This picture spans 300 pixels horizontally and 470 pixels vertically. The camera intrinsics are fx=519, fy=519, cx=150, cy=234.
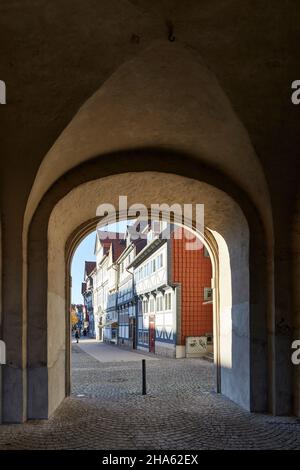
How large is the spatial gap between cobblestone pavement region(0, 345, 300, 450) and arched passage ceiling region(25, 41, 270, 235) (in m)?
3.66

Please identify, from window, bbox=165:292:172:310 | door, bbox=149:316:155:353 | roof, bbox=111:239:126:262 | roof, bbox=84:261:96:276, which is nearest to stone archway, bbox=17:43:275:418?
A: window, bbox=165:292:172:310

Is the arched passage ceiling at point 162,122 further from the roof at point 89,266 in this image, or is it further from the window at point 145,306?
the roof at point 89,266

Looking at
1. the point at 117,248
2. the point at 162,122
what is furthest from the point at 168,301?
the point at 117,248

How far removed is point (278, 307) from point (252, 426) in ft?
7.10

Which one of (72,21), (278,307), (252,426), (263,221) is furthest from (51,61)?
(252,426)

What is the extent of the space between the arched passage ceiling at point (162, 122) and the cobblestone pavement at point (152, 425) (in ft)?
12.0

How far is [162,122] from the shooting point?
365 inches

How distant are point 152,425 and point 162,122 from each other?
524cm

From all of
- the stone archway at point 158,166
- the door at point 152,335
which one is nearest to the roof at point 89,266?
the door at point 152,335

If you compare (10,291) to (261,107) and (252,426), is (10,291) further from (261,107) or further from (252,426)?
(261,107)

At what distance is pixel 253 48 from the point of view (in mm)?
7082

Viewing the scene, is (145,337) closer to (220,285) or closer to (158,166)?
(220,285)

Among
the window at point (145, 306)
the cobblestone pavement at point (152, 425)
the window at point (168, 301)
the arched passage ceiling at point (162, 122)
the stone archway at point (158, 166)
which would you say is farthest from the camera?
the window at point (145, 306)

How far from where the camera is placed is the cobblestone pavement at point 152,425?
7457 millimetres
